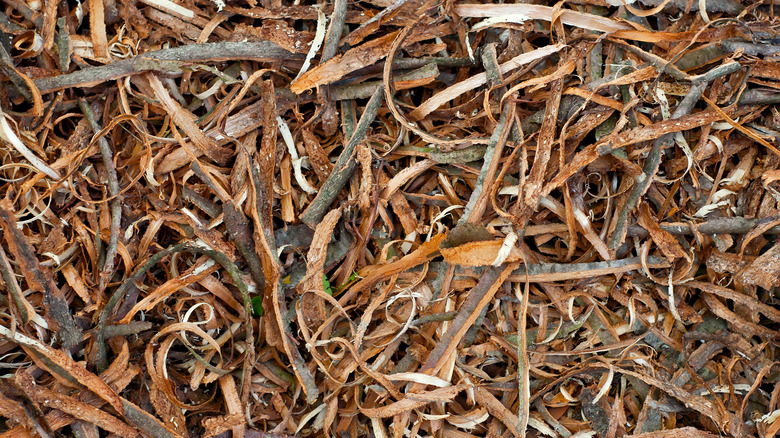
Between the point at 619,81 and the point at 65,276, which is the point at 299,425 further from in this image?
the point at 619,81

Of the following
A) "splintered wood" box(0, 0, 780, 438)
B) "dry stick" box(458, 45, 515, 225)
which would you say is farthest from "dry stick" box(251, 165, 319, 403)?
"dry stick" box(458, 45, 515, 225)

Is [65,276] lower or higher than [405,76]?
lower

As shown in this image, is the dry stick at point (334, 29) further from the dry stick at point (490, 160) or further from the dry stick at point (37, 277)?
the dry stick at point (37, 277)

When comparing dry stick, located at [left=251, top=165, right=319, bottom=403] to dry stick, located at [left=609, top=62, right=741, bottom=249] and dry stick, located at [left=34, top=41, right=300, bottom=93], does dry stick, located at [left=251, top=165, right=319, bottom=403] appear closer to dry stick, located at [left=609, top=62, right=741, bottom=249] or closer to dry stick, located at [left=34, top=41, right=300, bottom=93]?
dry stick, located at [left=34, top=41, right=300, bottom=93]

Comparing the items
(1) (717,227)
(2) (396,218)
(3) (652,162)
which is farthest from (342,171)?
(1) (717,227)

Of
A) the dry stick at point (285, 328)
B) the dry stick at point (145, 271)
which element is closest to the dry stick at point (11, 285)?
the dry stick at point (145, 271)

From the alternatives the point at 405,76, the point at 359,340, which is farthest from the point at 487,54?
the point at 359,340
